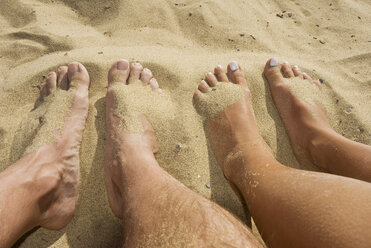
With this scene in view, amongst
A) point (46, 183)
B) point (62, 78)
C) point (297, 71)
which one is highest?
point (297, 71)

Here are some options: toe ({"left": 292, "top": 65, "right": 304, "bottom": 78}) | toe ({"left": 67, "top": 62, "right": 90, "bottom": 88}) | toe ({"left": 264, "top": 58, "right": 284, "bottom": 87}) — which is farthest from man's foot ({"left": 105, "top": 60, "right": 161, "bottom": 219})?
toe ({"left": 292, "top": 65, "right": 304, "bottom": 78})

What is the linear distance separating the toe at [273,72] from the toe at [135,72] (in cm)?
102

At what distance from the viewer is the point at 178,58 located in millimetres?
2115

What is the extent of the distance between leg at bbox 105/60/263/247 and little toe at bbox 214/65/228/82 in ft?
1.74

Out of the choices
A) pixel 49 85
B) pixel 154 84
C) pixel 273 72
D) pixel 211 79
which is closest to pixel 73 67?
pixel 49 85

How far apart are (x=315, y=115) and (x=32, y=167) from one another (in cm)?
188

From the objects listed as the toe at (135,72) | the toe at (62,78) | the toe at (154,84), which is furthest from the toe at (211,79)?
the toe at (62,78)

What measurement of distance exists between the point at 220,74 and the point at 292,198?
1.20 meters

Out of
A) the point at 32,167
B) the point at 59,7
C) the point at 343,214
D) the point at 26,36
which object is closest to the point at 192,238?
the point at 343,214

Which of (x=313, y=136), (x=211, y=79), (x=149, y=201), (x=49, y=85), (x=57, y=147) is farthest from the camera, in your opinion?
(x=211, y=79)

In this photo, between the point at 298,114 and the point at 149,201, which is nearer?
the point at 149,201

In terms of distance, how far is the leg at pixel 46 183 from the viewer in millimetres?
1305

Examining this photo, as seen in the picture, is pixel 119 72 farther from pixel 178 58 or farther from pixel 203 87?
pixel 203 87

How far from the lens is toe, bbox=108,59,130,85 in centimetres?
195
